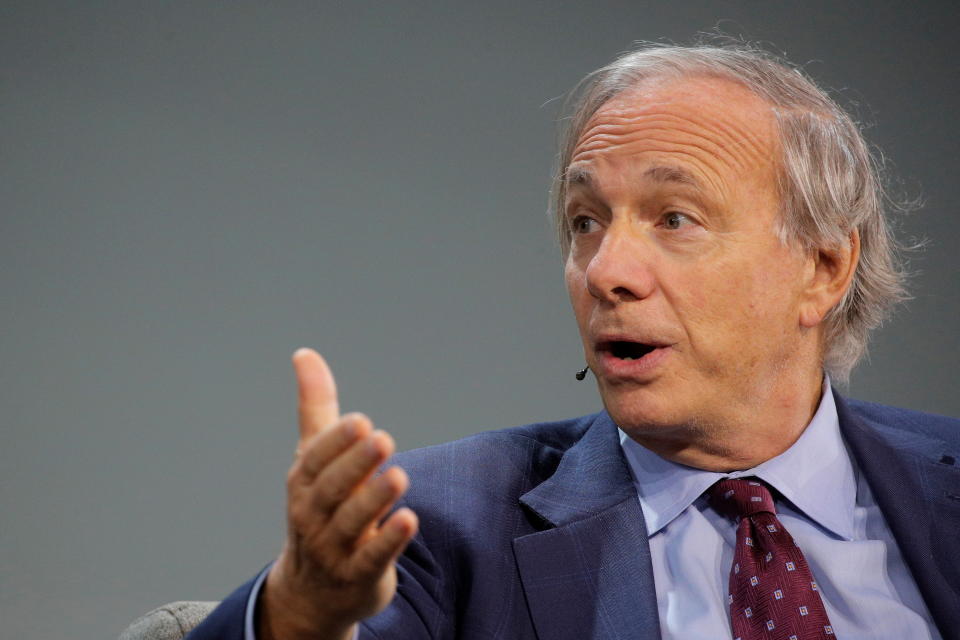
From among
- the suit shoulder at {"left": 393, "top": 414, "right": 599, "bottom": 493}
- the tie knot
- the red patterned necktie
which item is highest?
the suit shoulder at {"left": 393, "top": 414, "right": 599, "bottom": 493}

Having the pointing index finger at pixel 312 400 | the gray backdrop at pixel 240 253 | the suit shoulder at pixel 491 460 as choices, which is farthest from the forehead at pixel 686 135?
the gray backdrop at pixel 240 253

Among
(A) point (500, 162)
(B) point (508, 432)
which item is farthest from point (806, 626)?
(A) point (500, 162)

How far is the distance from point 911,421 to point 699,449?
0.55m

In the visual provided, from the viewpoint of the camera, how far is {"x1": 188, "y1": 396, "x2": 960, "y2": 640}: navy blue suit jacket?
1479mm

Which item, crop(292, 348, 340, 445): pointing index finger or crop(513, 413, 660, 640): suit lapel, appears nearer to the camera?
crop(292, 348, 340, 445): pointing index finger

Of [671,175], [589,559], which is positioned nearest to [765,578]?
[589,559]

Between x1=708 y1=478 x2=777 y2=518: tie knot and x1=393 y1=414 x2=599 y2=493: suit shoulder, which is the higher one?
x1=393 y1=414 x2=599 y2=493: suit shoulder

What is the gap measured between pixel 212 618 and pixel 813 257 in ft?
3.73

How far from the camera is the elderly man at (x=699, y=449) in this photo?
1.52m

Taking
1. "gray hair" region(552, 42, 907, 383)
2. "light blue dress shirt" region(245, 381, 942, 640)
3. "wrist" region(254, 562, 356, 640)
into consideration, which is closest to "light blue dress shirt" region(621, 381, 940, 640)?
"light blue dress shirt" region(245, 381, 942, 640)

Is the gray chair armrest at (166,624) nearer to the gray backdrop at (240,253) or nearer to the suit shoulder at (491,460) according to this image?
the suit shoulder at (491,460)

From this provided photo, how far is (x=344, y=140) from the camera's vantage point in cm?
296

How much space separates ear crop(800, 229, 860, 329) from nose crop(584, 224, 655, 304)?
32 cm

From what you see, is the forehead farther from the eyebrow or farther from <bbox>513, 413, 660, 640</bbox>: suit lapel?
<bbox>513, 413, 660, 640</bbox>: suit lapel
